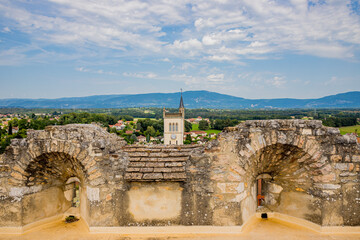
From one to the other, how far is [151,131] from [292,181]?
255 ft

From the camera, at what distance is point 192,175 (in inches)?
263

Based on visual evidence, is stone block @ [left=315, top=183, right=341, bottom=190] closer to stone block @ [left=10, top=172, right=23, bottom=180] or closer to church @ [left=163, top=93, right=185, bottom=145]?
stone block @ [left=10, top=172, right=23, bottom=180]

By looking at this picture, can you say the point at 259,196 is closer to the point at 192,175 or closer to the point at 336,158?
the point at 336,158

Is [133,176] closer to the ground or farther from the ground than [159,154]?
closer to the ground

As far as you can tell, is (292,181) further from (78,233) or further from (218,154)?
(78,233)

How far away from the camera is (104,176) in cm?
668

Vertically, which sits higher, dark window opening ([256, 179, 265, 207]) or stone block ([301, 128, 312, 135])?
stone block ([301, 128, 312, 135])

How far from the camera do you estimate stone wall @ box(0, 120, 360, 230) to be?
21.1 feet

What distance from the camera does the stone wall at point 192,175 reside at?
642 centimetres

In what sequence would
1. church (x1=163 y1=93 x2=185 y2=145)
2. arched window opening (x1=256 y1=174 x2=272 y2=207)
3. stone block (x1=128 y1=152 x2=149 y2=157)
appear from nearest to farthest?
stone block (x1=128 y1=152 x2=149 y2=157) < arched window opening (x1=256 y1=174 x2=272 y2=207) < church (x1=163 y1=93 x2=185 y2=145)

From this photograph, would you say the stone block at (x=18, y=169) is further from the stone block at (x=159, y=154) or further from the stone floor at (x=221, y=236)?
the stone block at (x=159, y=154)

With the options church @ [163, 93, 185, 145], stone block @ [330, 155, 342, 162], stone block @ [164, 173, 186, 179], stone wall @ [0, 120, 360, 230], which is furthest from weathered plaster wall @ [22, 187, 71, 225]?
church @ [163, 93, 185, 145]

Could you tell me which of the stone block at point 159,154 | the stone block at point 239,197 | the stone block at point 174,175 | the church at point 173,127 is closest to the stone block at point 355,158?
the stone block at point 239,197

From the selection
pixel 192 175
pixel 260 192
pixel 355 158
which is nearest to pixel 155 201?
pixel 192 175
